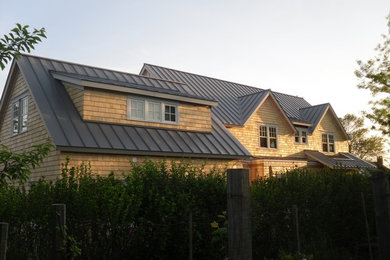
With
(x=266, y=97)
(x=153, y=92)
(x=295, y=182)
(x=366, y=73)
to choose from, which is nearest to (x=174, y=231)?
(x=295, y=182)

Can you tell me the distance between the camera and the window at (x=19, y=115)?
16.5 meters

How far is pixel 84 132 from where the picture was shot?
14234 mm

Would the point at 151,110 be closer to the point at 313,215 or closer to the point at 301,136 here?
the point at 313,215

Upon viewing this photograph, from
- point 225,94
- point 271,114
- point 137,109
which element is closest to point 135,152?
point 137,109

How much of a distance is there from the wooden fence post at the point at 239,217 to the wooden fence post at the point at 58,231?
242cm

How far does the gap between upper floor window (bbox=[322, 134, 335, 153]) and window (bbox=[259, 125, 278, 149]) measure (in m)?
7.35

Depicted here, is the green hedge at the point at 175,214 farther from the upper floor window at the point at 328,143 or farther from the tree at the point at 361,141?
the tree at the point at 361,141

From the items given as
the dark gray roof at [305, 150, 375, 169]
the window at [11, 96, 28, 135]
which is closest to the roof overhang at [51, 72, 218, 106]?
the window at [11, 96, 28, 135]

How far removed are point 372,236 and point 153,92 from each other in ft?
32.6

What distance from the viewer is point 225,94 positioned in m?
29.6

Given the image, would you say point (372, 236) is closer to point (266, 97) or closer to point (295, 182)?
point (295, 182)

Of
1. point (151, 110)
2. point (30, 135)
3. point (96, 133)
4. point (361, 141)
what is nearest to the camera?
point (96, 133)

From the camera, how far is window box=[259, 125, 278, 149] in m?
27.5

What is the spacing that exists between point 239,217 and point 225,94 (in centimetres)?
2590
